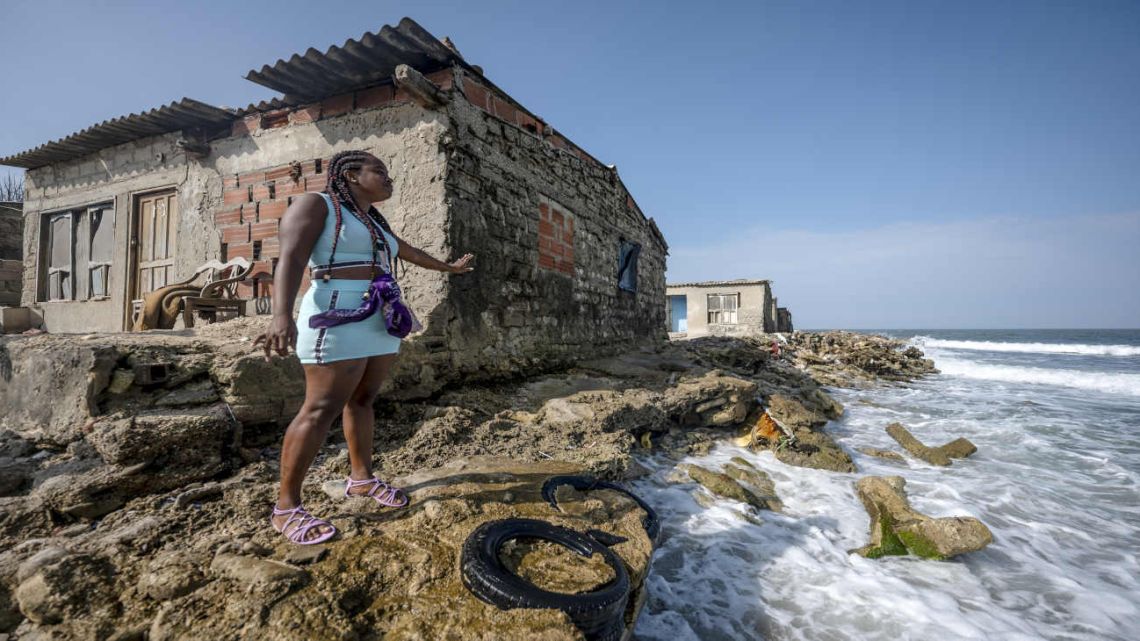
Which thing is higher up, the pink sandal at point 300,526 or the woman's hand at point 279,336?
the woman's hand at point 279,336

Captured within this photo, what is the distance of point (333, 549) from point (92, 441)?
1.64 m

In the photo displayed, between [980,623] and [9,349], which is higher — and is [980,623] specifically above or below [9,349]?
Result: below

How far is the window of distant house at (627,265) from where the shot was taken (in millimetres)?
8213

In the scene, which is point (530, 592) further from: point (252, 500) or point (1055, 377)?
point (1055, 377)

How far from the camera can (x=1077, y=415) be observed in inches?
354

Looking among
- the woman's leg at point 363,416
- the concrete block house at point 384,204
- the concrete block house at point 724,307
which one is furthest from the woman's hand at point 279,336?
the concrete block house at point 724,307

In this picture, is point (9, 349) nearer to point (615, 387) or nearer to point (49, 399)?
point (49, 399)

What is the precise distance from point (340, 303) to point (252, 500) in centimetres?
112

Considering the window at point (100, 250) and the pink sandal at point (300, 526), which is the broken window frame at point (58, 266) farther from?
the pink sandal at point (300, 526)

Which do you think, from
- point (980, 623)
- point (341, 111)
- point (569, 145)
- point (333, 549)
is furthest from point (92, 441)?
point (569, 145)

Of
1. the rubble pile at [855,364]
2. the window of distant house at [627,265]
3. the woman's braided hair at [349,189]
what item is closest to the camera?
the woman's braided hair at [349,189]

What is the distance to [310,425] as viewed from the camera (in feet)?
6.03

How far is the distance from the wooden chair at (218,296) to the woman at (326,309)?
9.73 ft

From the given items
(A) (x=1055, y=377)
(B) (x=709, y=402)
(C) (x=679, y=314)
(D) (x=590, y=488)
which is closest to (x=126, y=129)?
(D) (x=590, y=488)
